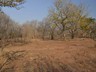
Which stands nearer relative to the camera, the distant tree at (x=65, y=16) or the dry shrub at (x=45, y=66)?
the dry shrub at (x=45, y=66)

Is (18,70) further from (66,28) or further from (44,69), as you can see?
(66,28)

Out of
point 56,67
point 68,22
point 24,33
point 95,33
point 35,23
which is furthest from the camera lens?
point 35,23

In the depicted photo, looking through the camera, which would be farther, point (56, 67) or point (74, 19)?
point (74, 19)

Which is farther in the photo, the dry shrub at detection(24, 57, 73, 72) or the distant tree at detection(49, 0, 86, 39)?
the distant tree at detection(49, 0, 86, 39)

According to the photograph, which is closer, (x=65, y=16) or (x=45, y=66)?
(x=45, y=66)

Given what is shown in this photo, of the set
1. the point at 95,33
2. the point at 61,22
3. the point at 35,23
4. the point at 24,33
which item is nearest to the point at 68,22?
the point at 61,22

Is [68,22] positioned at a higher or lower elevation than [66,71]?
higher

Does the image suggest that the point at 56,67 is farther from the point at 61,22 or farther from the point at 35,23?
the point at 35,23

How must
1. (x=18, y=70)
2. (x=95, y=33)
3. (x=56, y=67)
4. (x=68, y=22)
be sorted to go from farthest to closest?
(x=95, y=33), (x=68, y=22), (x=56, y=67), (x=18, y=70)

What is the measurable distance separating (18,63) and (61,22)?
2706 cm

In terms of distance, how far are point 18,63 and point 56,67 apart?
1.97 metres

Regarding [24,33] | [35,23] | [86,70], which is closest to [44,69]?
[86,70]

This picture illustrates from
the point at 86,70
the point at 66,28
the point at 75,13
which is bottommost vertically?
the point at 86,70

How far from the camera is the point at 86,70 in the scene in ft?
26.3
